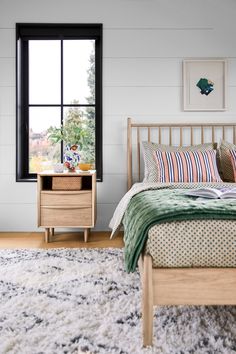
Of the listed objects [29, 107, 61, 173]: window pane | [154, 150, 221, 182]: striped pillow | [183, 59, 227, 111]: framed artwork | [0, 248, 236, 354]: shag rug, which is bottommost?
[0, 248, 236, 354]: shag rug

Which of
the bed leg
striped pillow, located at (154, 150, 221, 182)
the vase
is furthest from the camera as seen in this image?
the vase

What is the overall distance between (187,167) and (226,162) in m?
0.40

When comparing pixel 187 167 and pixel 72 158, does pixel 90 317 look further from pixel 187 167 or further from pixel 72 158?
pixel 72 158

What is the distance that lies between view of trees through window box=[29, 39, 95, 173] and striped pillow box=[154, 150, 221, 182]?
3.25 ft

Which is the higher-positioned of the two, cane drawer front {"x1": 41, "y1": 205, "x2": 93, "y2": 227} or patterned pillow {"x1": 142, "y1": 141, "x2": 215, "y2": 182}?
patterned pillow {"x1": 142, "y1": 141, "x2": 215, "y2": 182}

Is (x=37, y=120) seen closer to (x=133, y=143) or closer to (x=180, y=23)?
(x=133, y=143)

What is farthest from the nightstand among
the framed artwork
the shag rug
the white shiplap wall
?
the framed artwork

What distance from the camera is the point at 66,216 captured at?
3.14 metres

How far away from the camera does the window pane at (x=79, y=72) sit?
146 inches

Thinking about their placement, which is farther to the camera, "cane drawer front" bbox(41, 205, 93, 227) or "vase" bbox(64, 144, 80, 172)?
"vase" bbox(64, 144, 80, 172)

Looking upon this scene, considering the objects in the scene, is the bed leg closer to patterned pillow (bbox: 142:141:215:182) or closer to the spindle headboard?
patterned pillow (bbox: 142:141:215:182)

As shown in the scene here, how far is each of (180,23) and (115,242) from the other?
2242 millimetres

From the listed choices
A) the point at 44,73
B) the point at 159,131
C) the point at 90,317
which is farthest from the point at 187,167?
the point at 44,73

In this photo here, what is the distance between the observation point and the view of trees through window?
371 cm
